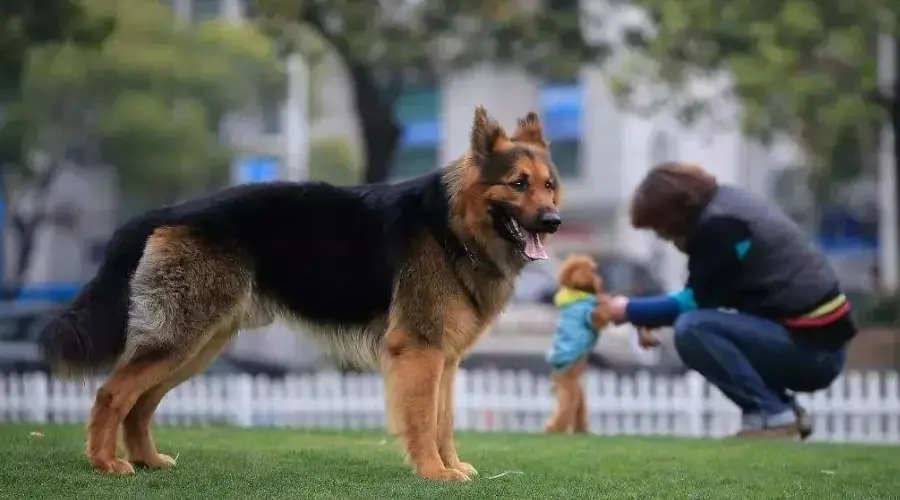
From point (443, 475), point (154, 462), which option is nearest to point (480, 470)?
point (443, 475)

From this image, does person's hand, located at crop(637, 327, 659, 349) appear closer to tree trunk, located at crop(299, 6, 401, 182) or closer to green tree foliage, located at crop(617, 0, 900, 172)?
tree trunk, located at crop(299, 6, 401, 182)

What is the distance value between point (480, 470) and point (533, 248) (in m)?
1.22

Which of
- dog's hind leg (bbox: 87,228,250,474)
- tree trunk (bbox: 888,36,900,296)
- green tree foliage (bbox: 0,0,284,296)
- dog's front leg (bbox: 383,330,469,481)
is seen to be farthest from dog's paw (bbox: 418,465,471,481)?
green tree foliage (bbox: 0,0,284,296)

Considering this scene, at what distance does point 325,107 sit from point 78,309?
117 ft

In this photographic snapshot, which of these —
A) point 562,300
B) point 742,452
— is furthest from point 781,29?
point 742,452

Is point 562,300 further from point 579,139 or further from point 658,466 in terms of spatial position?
point 579,139

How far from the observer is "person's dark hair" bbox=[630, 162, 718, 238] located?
697 cm

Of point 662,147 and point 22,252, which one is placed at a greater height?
point 662,147

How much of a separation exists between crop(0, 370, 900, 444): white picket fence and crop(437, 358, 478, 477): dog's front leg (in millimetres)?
5375

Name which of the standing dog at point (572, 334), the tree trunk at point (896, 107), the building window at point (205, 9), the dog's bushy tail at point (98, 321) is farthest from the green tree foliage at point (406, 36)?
the building window at point (205, 9)

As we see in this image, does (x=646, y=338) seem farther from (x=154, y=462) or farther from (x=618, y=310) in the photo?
(x=154, y=462)

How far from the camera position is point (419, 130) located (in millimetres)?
37125

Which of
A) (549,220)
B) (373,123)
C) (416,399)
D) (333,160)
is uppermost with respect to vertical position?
(333,160)

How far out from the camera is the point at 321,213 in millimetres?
5453
